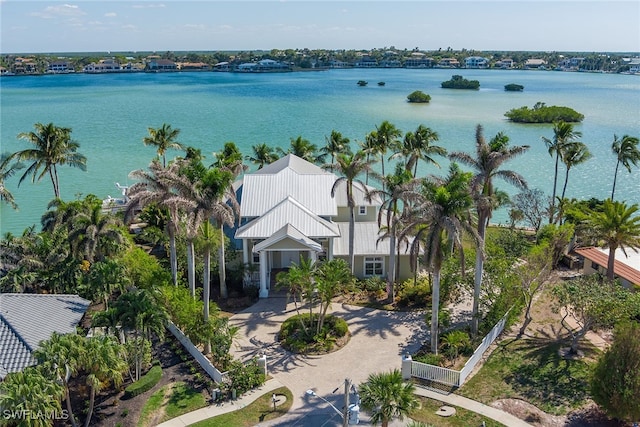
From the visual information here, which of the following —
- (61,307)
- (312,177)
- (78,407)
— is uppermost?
(312,177)

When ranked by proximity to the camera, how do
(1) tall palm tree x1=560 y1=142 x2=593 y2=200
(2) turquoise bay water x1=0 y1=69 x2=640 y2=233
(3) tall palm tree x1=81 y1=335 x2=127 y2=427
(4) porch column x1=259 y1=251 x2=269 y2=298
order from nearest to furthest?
1. (3) tall palm tree x1=81 y1=335 x2=127 y2=427
2. (4) porch column x1=259 y1=251 x2=269 y2=298
3. (1) tall palm tree x1=560 y1=142 x2=593 y2=200
4. (2) turquoise bay water x1=0 y1=69 x2=640 y2=233

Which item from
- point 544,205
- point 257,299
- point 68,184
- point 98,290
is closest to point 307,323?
point 257,299

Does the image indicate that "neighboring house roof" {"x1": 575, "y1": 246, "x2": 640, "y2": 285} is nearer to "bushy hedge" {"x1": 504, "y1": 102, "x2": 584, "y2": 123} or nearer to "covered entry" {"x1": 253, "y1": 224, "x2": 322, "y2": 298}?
"covered entry" {"x1": 253, "y1": 224, "x2": 322, "y2": 298}

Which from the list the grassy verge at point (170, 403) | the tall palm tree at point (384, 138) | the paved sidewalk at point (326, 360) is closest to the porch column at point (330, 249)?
the paved sidewalk at point (326, 360)

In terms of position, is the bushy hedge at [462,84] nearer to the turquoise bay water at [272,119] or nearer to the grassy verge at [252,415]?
the turquoise bay water at [272,119]

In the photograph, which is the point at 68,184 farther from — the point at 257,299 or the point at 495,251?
the point at 495,251

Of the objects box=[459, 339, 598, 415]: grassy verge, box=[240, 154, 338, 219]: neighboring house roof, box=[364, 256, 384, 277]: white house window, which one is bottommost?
box=[459, 339, 598, 415]: grassy verge

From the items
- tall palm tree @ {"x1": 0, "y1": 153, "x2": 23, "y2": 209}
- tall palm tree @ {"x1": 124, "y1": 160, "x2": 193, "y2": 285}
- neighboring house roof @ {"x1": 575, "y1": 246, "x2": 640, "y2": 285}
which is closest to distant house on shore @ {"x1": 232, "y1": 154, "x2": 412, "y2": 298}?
tall palm tree @ {"x1": 124, "y1": 160, "x2": 193, "y2": 285}
